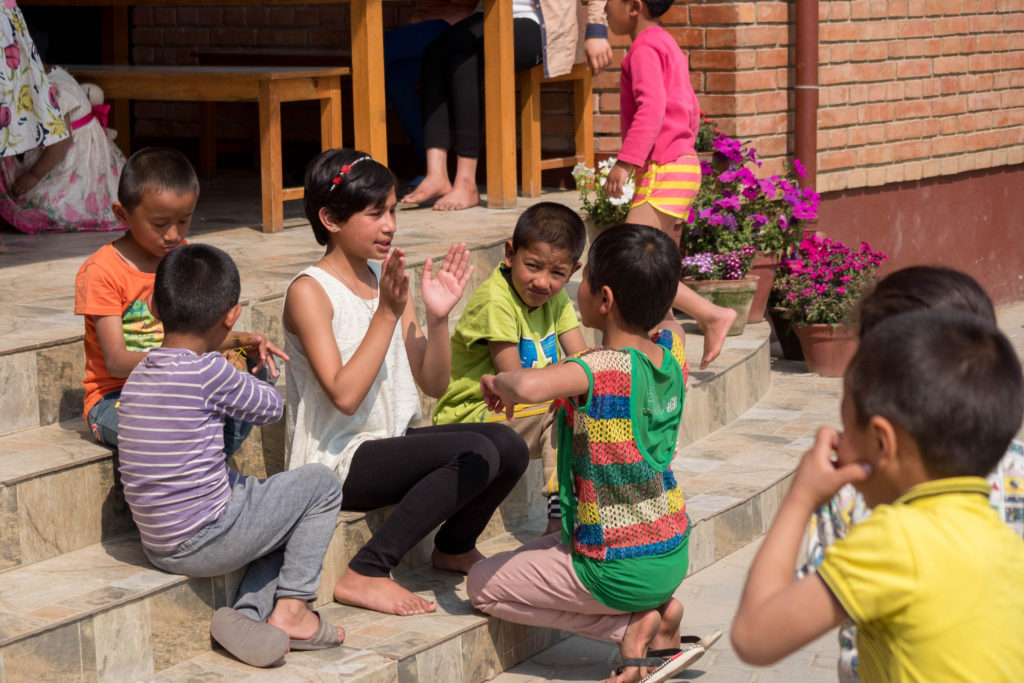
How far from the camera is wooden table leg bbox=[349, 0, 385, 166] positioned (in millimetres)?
6094

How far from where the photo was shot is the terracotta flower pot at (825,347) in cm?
689

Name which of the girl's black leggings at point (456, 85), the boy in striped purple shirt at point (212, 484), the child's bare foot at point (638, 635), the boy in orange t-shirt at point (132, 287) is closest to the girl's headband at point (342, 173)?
the boy in orange t-shirt at point (132, 287)

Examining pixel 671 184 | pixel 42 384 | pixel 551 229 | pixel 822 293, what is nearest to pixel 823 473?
pixel 551 229

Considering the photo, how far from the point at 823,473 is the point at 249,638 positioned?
180 centimetres

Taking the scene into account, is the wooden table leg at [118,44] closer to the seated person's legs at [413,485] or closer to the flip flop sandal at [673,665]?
the seated person's legs at [413,485]

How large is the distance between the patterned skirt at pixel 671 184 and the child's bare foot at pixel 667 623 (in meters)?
2.35

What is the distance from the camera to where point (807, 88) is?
24.9ft

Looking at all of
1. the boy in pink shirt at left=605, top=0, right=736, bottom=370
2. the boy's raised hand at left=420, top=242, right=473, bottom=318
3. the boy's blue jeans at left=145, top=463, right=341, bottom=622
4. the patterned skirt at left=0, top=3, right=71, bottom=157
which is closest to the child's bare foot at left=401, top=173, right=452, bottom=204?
the boy in pink shirt at left=605, top=0, right=736, bottom=370

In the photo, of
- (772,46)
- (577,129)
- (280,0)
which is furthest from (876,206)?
(280,0)

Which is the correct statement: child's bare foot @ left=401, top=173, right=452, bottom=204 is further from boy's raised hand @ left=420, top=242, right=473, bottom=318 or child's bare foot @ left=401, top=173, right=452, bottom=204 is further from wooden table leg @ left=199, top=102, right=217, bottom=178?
boy's raised hand @ left=420, top=242, right=473, bottom=318

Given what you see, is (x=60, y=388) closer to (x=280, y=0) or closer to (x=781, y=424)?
(x=280, y=0)

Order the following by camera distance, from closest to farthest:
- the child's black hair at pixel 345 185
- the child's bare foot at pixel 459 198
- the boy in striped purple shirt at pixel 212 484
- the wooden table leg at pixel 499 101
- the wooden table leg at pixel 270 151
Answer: the boy in striped purple shirt at pixel 212 484
the child's black hair at pixel 345 185
the wooden table leg at pixel 270 151
the wooden table leg at pixel 499 101
the child's bare foot at pixel 459 198

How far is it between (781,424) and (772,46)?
2483 millimetres

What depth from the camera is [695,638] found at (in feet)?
12.4
